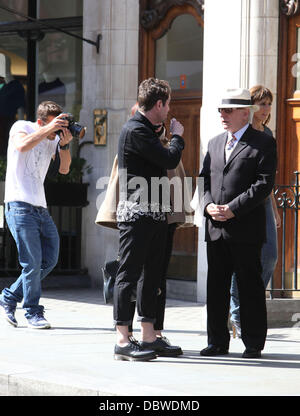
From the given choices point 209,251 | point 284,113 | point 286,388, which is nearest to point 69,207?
point 284,113

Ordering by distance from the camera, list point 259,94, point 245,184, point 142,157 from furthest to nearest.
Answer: point 259,94, point 245,184, point 142,157

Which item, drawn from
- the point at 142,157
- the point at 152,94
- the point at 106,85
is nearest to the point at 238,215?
the point at 142,157

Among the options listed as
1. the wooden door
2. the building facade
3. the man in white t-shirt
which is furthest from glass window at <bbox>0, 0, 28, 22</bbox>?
the man in white t-shirt

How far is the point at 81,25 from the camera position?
12.8 m

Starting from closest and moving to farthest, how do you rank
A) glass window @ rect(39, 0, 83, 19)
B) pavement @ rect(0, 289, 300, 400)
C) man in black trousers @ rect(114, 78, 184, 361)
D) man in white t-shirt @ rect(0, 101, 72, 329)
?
pavement @ rect(0, 289, 300, 400)
man in black trousers @ rect(114, 78, 184, 361)
man in white t-shirt @ rect(0, 101, 72, 329)
glass window @ rect(39, 0, 83, 19)

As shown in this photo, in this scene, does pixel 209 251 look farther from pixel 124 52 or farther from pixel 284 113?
pixel 124 52

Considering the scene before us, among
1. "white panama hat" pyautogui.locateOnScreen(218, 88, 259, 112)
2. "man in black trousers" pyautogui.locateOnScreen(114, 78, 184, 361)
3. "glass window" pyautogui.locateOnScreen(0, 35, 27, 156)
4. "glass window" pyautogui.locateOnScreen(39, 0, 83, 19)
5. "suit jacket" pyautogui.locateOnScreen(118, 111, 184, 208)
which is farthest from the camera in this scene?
"glass window" pyautogui.locateOnScreen(0, 35, 27, 156)

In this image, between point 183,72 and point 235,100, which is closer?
point 235,100

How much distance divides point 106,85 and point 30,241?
4123 millimetres

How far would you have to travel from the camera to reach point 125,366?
669cm

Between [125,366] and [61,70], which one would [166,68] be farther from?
[125,366]

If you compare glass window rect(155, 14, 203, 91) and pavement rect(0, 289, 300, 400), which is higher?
glass window rect(155, 14, 203, 91)

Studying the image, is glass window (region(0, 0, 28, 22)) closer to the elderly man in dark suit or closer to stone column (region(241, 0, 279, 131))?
stone column (region(241, 0, 279, 131))

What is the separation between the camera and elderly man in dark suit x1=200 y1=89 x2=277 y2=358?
275 inches
